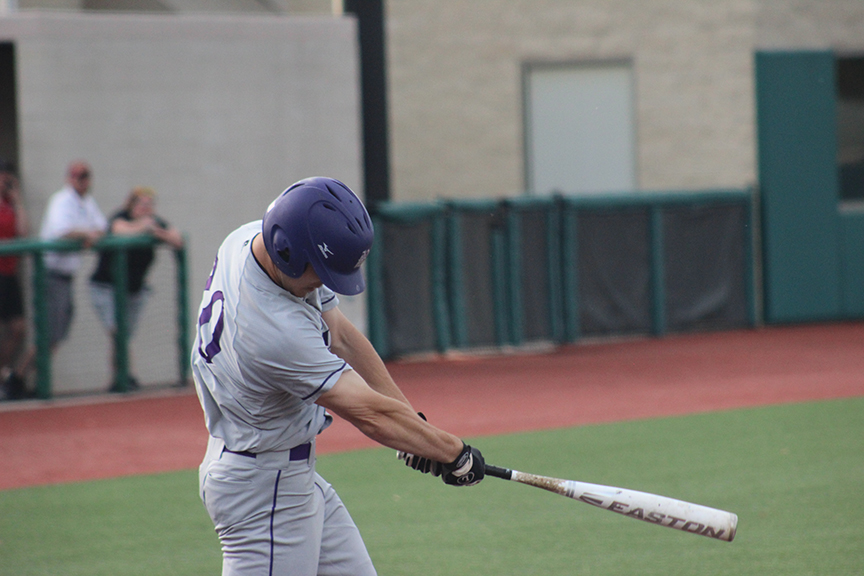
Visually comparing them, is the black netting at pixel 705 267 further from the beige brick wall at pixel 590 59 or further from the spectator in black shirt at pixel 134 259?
the spectator in black shirt at pixel 134 259

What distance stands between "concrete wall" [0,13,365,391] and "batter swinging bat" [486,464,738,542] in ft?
24.8

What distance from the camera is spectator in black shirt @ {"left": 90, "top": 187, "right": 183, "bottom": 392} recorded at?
10.4 meters

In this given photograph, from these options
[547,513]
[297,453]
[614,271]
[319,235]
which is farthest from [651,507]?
[614,271]

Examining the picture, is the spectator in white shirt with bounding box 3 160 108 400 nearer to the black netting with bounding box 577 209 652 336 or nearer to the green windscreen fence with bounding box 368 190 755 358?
the green windscreen fence with bounding box 368 190 755 358

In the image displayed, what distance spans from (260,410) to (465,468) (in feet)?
2.32

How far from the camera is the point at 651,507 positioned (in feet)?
12.7

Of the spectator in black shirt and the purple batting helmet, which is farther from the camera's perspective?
the spectator in black shirt

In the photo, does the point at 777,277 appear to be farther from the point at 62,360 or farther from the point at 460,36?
the point at 62,360

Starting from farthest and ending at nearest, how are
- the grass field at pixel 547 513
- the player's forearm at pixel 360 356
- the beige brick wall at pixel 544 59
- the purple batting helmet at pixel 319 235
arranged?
the beige brick wall at pixel 544 59 < the grass field at pixel 547 513 < the player's forearm at pixel 360 356 < the purple batting helmet at pixel 319 235

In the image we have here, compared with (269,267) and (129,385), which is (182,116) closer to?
(129,385)

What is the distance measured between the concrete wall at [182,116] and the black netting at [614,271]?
3.41 m

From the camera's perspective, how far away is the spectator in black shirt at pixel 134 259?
409 inches

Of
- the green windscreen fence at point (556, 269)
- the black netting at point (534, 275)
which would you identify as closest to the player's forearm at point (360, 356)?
the green windscreen fence at point (556, 269)

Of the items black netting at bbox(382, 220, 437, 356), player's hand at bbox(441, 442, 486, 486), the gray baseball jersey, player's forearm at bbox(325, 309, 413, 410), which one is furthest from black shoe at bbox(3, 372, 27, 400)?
player's hand at bbox(441, 442, 486, 486)
